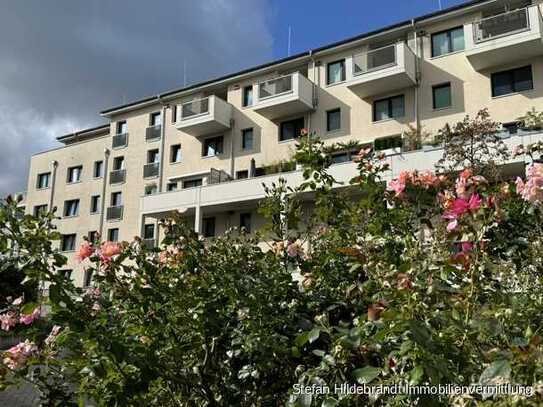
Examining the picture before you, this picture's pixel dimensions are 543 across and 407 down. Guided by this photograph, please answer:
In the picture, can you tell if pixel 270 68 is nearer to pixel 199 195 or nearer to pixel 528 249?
pixel 199 195

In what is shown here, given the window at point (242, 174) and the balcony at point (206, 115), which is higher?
the balcony at point (206, 115)

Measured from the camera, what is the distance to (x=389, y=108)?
21406 mm

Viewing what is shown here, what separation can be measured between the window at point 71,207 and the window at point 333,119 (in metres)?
17.4

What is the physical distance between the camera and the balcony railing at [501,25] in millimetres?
17672

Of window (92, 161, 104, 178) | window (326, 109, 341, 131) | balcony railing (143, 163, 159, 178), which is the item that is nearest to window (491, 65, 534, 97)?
window (326, 109, 341, 131)

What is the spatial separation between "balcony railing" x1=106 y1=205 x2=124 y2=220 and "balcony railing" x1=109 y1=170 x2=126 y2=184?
163 centimetres

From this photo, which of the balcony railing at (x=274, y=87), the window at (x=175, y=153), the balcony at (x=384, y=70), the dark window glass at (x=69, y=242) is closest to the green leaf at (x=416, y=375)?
the balcony at (x=384, y=70)

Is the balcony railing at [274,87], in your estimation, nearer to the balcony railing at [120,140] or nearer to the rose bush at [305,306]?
the balcony railing at [120,140]

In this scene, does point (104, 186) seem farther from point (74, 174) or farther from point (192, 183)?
point (192, 183)

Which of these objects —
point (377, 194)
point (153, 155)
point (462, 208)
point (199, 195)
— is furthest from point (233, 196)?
point (462, 208)

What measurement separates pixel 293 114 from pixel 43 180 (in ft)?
64.1

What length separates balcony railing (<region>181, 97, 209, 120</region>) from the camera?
25.4m

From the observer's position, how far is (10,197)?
2451mm

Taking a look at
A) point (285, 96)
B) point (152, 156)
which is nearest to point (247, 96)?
point (285, 96)
